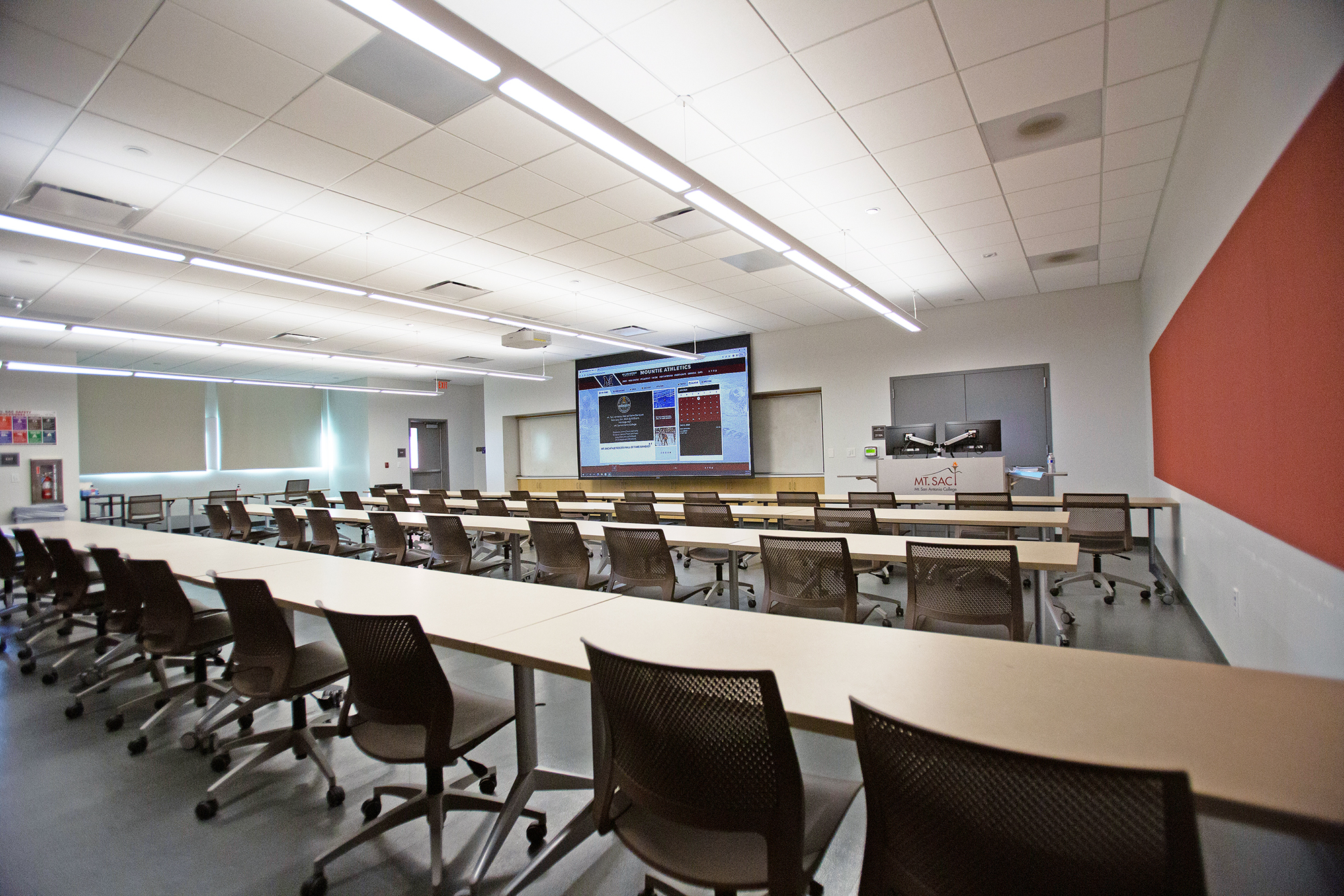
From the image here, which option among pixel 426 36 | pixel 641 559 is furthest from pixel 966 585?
pixel 426 36

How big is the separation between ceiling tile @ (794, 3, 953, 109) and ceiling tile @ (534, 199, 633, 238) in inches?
75.8

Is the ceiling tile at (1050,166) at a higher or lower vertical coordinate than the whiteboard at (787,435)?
higher

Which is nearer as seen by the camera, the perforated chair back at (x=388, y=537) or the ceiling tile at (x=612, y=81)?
the ceiling tile at (x=612, y=81)

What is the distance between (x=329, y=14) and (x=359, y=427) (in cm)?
1192

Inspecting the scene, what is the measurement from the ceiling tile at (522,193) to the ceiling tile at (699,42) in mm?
1321

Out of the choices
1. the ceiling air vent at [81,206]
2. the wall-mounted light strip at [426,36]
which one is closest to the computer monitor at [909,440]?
the wall-mounted light strip at [426,36]

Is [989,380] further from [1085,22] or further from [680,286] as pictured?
[1085,22]

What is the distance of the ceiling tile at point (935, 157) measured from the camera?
3.67 metres

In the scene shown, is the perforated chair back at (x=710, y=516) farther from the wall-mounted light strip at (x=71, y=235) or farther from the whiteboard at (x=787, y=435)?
the whiteboard at (x=787, y=435)

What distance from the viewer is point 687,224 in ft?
16.0

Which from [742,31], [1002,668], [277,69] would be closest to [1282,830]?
[1002,668]

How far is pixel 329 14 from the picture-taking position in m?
2.48

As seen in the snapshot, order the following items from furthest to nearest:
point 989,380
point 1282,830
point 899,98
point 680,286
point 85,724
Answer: point 989,380, point 680,286, point 899,98, point 85,724, point 1282,830

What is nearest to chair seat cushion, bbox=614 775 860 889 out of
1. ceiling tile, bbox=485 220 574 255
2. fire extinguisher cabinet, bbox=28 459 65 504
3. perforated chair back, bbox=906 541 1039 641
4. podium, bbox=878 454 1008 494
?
perforated chair back, bbox=906 541 1039 641
